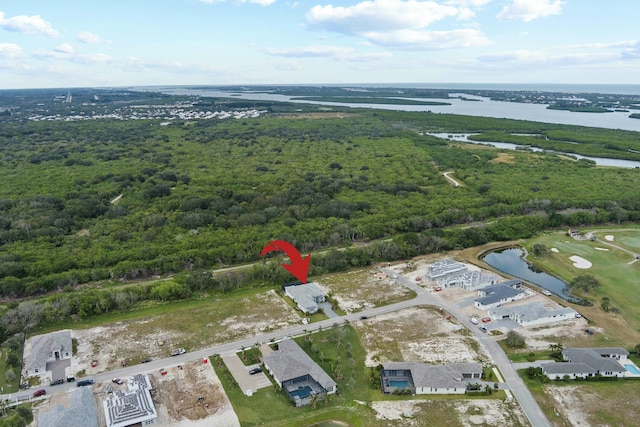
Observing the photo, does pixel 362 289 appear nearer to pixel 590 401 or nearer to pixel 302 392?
pixel 302 392

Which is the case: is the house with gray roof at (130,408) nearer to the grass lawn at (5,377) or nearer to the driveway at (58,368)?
the driveway at (58,368)

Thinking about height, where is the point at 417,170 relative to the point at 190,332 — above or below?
above

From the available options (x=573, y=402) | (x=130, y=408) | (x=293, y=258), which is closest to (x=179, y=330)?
(x=130, y=408)

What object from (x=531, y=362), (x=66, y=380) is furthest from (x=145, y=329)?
(x=531, y=362)

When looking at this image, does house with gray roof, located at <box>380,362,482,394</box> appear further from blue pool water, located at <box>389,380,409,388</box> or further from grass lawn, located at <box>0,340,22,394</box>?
grass lawn, located at <box>0,340,22,394</box>

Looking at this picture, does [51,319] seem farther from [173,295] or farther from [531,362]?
[531,362]
